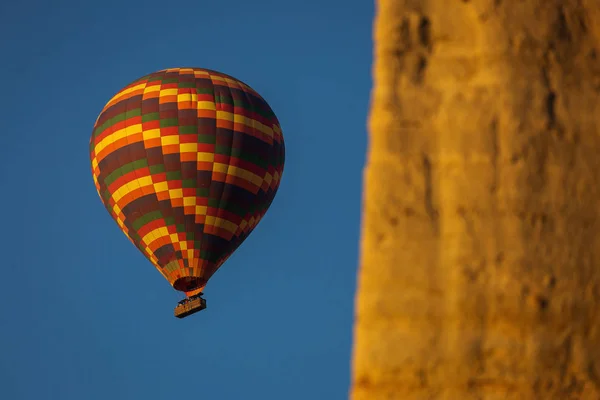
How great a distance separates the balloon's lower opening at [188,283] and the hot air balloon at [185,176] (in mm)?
41

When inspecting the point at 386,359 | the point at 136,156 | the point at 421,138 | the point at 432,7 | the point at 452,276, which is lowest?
the point at 386,359

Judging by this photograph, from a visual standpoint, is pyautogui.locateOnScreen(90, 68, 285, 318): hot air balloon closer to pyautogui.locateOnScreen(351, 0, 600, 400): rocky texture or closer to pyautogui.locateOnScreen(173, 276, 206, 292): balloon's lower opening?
pyautogui.locateOnScreen(173, 276, 206, 292): balloon's lower opening

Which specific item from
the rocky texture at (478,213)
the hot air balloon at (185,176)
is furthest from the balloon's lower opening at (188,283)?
the rocky texture at (478,213)

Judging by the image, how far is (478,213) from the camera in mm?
6211

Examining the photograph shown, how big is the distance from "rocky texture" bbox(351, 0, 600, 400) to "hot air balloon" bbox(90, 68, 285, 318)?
25.8 metres

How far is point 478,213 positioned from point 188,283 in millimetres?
26870

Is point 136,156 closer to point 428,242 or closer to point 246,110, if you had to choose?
point 246,110

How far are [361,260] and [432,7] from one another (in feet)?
4.60

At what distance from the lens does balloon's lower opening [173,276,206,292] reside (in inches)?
1281

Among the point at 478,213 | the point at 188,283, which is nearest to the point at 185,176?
the point at 188,283

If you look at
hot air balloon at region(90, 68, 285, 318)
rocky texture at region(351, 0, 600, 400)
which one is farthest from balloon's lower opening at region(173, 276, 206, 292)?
rocky texture at region(351, 0, 600, 400)

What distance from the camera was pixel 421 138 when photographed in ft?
20.8

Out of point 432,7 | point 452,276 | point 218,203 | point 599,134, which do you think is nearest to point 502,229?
point 452,276

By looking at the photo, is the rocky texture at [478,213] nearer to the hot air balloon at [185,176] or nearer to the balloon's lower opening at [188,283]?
the hot air balloon at [185,176]
